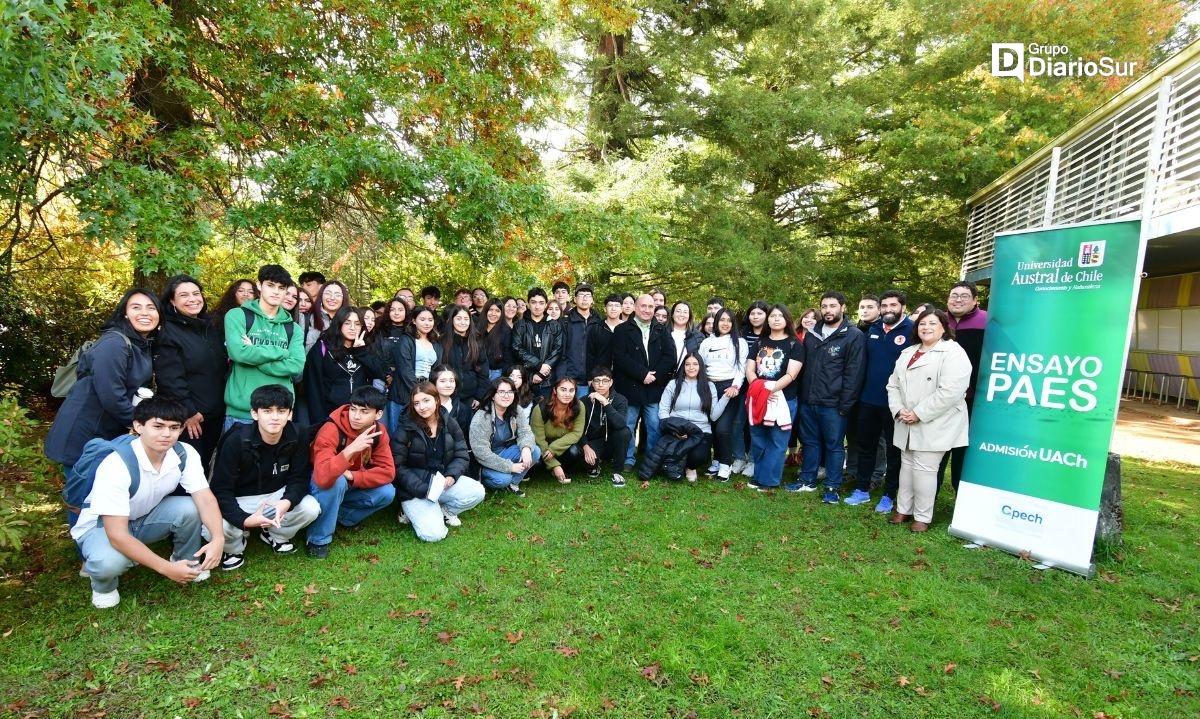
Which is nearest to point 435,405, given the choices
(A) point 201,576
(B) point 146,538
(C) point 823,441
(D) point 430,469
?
(D) point 430,469

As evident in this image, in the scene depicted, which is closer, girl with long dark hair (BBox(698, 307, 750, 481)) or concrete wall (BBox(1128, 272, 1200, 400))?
girl with long dark hair (BBox(698, 307, 750, 481))

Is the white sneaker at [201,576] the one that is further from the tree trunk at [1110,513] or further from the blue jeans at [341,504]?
the tree trunk at [1110,513]

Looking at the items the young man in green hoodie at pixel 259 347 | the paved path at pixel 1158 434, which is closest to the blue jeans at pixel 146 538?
the young man in green hoodie at pixel 259 347

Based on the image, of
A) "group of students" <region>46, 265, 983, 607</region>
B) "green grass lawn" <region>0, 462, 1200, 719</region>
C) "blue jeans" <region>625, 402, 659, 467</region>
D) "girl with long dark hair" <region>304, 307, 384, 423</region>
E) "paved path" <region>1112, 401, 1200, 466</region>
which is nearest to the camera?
"green grass lawn" <region>0, 462, 1200, 719</region>

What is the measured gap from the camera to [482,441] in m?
5.44

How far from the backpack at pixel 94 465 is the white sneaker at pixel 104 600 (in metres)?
0.53

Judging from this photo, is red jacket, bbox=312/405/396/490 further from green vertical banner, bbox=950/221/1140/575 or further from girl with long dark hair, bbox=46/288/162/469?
green vertical banner, bbox=950/221/1140/575

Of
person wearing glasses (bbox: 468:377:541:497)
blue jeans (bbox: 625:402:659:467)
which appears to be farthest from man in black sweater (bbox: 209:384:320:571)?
blue jeans (bbox: 625:402:659:467)

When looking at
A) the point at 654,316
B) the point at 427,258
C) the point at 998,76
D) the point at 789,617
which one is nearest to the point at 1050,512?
the point at 789,617

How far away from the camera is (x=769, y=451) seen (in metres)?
6.19

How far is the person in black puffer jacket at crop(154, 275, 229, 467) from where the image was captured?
3992mm

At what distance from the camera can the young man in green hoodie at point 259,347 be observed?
4219 mm

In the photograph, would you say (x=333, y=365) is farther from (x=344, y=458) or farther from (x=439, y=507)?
(x=439, y=507)

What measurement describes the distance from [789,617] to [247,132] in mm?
6506
